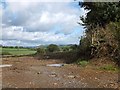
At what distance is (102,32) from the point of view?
2109 centimetres

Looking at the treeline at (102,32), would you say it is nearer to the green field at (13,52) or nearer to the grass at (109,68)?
the grass at (109,68)

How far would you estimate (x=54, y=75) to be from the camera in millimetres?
15484

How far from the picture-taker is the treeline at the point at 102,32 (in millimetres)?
19844

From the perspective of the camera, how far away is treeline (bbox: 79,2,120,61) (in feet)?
65.1

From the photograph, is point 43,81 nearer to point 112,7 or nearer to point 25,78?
point 25,78

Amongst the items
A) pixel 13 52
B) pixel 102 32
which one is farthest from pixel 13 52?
pixel 102 32

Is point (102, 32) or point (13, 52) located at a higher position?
point (102, 32)

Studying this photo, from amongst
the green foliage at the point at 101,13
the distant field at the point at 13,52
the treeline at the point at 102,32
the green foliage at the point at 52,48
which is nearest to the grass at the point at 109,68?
the treeline at the point at 102,32

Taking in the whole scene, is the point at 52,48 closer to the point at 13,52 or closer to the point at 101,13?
the point at 13,52

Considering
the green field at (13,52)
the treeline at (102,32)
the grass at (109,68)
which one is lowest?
the green field at (13,52)

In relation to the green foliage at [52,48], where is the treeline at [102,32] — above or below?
above

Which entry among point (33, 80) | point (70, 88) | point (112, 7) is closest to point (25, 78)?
point (33, 80)

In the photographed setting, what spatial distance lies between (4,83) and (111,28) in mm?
10138

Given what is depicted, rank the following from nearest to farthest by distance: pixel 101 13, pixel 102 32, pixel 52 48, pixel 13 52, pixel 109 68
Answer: pixel 109 68 → pixel 102 32 → pixel 101 13 → pixel 13 52 → pixel 52 48
